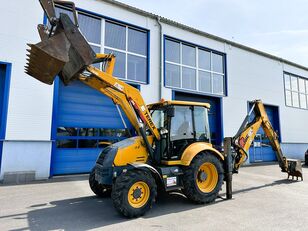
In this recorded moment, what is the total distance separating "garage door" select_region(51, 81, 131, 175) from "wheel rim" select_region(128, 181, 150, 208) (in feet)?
16.9

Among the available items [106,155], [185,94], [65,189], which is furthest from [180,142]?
[185,94]

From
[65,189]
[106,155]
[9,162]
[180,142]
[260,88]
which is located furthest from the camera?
[260,88]

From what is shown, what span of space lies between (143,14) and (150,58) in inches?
82.3

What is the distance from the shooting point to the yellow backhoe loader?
154 inches

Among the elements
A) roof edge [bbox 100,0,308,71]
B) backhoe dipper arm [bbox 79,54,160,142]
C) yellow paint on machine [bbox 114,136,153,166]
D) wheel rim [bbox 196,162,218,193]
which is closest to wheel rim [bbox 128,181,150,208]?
yellow paint on machine [bbox 114,136,153,166]

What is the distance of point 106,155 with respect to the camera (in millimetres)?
4941

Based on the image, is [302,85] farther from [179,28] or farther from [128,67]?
[128,67]

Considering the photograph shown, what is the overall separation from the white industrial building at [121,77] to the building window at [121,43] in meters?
0.04

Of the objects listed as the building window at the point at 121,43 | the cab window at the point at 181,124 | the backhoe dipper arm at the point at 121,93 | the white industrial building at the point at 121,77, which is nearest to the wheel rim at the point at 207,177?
the cab window at the point at 181,124

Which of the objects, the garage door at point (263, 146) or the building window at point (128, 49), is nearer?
the building window at point (128, 49)

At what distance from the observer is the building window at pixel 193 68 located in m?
11.4

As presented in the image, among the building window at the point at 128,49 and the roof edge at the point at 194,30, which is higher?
the roof edge at the point at 194,30

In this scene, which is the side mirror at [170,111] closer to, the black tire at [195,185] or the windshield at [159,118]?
the windshield at [159,118]

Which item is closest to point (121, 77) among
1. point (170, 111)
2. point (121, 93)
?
point (121, 93)
